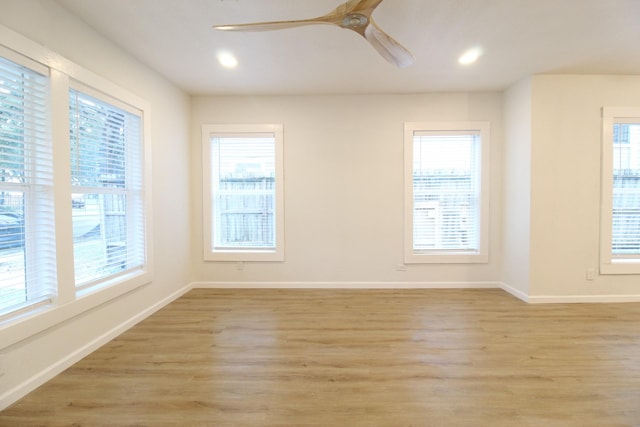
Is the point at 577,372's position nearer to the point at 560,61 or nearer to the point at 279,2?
the point at 560,61

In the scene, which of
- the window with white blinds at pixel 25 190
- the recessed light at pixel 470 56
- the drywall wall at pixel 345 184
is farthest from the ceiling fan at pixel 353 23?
the drywall wall at pixel 345 184

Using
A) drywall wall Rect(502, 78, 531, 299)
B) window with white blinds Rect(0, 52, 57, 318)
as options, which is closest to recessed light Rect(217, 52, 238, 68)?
window with white blinds Rect(0, 52, 57, 318)

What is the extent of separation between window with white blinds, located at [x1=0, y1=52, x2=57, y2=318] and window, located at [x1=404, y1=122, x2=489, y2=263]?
3.56 metres

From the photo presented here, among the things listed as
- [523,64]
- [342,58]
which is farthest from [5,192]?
[523,64]

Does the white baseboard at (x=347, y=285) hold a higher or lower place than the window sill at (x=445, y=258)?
lower

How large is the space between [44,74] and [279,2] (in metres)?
1.65

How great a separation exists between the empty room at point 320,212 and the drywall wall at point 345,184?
0.03m

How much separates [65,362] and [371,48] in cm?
351

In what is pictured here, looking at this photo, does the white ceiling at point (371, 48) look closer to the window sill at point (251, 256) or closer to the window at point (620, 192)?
the window at point (620, 192)

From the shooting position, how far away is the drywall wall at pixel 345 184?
3826 millimetres

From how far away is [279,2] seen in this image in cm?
201

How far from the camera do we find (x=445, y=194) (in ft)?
12.8

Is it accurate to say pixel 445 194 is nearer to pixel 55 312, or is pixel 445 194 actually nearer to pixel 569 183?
pixel 569 183

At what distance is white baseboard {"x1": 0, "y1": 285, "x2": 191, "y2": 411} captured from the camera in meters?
1.71
